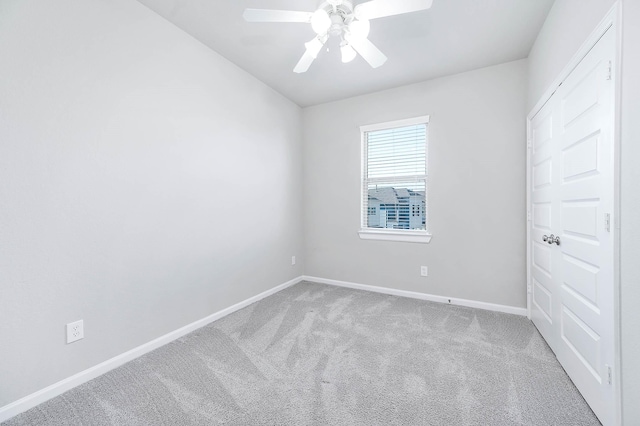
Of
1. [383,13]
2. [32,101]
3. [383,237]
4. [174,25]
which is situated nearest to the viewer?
[32,101]

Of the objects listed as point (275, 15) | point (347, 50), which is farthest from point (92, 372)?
point (347, 50)

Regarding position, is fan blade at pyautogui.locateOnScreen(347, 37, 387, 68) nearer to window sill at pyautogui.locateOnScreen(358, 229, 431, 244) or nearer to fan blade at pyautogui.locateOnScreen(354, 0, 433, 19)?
fan blade at pyautogui.locateOnScreen(354, 0, 433, 19)

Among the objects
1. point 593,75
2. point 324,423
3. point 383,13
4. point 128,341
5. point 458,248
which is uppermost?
point 383,13

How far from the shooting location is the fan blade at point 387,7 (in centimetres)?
152

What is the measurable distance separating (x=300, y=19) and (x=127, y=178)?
166cm

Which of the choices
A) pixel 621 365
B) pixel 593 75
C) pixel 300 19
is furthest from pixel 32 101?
pixel 621 365

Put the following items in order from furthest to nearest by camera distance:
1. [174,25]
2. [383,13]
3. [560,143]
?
[174,25] < [560,143] < [383,13]

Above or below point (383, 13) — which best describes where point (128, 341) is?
below

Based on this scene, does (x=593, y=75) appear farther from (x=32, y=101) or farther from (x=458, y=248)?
(x=32, y=101)

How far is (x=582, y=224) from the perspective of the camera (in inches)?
62.5

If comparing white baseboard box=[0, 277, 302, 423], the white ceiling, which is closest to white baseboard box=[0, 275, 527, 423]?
white baseboard box=[0, 277, 302, 423]

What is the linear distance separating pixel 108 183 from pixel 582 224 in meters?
3.07

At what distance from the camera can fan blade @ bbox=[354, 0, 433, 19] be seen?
4.98ft

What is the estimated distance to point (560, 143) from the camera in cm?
191
